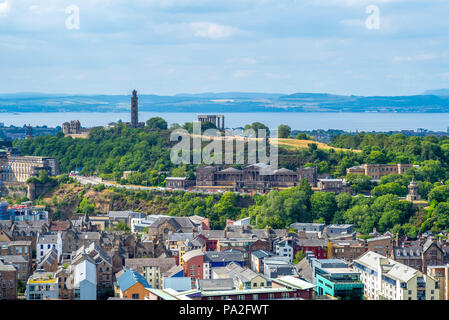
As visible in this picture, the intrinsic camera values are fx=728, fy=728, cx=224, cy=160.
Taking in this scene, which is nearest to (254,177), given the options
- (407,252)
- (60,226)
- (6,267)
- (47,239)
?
(60,226)

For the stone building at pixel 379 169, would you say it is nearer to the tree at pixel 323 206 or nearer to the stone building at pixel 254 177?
the stone building at pixel 254 177

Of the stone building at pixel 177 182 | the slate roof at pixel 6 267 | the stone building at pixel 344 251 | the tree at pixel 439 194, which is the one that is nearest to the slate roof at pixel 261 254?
the stone building at pixel 344 251

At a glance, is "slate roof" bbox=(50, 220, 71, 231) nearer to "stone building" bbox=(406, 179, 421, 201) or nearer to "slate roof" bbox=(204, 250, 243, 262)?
"slate roof" bbox=(204, 250, 243, 262)

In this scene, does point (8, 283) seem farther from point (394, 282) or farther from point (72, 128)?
point (72, 128)

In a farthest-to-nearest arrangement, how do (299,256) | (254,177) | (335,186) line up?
1. (254,177)
2. (335,186)
3. (299,256)

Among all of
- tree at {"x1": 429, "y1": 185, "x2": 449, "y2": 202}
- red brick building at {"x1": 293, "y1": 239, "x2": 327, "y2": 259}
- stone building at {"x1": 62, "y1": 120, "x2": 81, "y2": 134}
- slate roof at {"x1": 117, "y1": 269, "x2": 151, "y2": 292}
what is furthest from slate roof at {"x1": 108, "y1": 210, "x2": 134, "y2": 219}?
stone building at {"x1": 62, "y1": 120, "x2": 81, "y2": 134}
